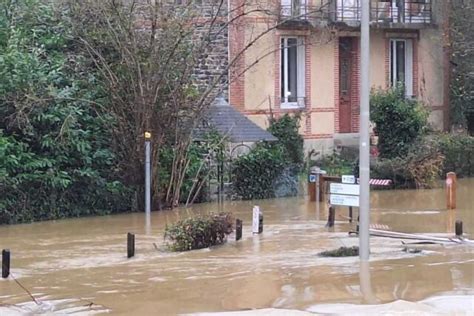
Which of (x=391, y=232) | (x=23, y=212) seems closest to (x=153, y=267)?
(x=391, y=232)

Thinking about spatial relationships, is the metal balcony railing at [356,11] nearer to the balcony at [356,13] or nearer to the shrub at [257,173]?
the balcony at [356,13]

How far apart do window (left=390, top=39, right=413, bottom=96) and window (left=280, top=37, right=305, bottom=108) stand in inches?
179

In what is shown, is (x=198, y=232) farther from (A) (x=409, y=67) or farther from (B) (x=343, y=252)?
(A) (x=409, y=67)

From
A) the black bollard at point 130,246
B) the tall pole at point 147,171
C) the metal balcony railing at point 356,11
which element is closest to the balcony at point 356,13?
the metal balcony railing at point 356,11

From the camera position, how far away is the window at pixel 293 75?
104ft

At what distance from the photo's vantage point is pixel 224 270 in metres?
13.5

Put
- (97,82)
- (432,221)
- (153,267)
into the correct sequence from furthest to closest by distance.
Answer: (97,82) < (432,221) < (153,267)

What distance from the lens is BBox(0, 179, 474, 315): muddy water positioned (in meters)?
11.4

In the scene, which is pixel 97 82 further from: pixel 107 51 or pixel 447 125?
pixel 447 125

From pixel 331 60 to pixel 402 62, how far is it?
4.02 metres

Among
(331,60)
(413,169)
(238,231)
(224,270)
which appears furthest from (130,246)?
(331,60)

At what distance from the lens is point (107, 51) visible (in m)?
22.1

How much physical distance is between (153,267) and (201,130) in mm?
10162

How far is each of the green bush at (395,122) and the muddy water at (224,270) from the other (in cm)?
871
